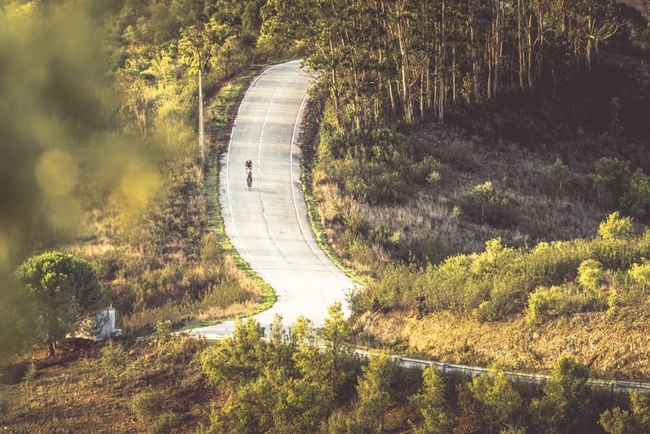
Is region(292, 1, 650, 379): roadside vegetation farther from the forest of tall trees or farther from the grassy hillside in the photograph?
the forest of tall trees

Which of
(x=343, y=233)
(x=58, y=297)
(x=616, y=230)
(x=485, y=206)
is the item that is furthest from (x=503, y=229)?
(x=58, y=297)

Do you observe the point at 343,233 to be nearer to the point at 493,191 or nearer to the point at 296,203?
the point at 296,203

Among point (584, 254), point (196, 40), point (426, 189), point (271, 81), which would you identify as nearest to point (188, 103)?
point (196, 40)

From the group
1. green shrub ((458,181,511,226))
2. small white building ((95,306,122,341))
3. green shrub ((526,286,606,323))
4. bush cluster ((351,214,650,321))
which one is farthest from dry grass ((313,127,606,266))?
green shrub ((526,286,606,323))

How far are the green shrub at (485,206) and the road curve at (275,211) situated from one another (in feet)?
28.1

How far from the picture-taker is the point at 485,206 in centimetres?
4181

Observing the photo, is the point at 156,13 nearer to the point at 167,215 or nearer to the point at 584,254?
the point at 167,215

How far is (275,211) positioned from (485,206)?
1104cm

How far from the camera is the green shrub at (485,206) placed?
41344 millimetres

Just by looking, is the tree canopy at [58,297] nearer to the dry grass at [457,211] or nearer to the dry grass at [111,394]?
the dry grass at [111,394]

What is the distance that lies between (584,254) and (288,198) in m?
22.2

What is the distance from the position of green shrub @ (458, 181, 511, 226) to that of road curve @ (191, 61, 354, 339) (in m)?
8.57

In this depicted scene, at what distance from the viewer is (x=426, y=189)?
147ft

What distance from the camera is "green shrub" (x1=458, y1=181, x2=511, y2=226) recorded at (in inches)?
1628
